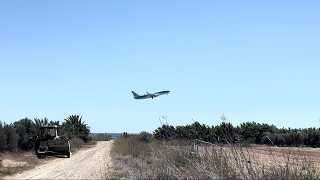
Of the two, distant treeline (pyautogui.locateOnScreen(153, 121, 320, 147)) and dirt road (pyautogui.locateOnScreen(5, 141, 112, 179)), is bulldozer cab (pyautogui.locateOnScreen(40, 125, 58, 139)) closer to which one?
dirt road (pyautogui.locateOnScreen(5, 141, 112, 179))

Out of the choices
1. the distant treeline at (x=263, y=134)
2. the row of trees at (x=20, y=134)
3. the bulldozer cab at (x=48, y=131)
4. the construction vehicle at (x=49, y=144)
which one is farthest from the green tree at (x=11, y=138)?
the distant treeline at (x=263, y=134)

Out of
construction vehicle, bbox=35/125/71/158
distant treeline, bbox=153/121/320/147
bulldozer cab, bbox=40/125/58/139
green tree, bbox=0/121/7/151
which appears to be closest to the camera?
distant treeline, bbox=153/121/320/147

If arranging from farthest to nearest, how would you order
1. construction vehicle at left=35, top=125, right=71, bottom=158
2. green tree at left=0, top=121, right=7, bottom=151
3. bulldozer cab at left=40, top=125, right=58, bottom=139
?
green tree at left=0, top=121, right=7, bottom=151 < bulldozer cab at left=40, top=125, right=58, bottom=139 < construction vehicle at left=35, top=125, right=71, bottom=158

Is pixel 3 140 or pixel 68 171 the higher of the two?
pixel 3 140

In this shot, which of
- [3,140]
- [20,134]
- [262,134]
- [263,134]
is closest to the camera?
[3,140]

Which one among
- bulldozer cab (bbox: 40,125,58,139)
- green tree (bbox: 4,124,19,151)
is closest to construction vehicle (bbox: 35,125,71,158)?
bulldozer cab (bbox: 40,125,58,139)

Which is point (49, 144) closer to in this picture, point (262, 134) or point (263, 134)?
point (263, 134)

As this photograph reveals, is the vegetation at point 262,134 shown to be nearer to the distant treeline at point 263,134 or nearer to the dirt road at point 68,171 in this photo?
the distant treeline at point 263,134

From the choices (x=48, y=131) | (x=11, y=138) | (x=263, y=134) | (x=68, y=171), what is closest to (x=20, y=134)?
(x=11, y=138)

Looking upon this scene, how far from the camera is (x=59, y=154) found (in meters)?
42.6

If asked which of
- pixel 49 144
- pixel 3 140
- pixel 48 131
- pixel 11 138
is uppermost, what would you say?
pixel 48 131

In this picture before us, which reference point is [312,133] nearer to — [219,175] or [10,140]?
[10,140]

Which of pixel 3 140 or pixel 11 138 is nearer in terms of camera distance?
pixel 3 140

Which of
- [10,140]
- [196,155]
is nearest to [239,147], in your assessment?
[196,155]
